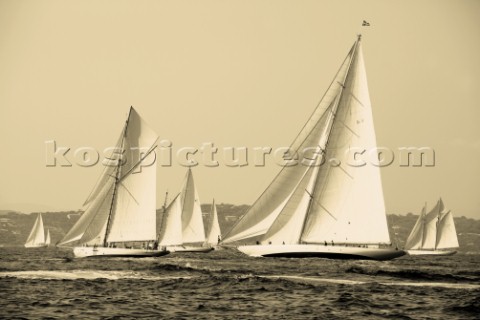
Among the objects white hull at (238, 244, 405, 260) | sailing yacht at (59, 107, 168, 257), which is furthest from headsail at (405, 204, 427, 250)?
white hull at (238, 244, 405, 260)

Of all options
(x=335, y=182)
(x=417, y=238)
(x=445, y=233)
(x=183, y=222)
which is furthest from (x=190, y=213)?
(x=335, y=182)

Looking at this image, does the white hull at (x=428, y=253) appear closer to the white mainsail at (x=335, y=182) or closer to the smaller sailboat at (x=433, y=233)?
the smaller sailboat at (x=433, y=233)

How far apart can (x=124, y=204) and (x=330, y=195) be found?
2836 cm

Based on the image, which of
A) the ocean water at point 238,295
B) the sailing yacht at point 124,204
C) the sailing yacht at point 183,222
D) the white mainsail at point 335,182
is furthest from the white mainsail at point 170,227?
the ocean water at point 238,295

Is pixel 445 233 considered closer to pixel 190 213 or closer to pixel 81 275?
pixel 190 213

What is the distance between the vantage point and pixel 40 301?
1609 inches

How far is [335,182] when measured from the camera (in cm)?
7506

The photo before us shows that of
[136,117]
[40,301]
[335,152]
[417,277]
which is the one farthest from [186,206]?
[40,301]

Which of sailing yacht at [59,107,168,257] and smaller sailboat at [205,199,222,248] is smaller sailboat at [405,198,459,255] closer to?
smaller sailboat at [205,199,222,248]

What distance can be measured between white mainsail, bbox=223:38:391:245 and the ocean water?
10.00m

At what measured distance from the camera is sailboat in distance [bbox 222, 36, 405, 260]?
7250cm

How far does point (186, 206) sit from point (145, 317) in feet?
355

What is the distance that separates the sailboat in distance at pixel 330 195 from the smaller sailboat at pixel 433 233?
3401 inches

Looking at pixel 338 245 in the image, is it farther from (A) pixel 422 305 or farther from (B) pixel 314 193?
(A) pixel 422 305
